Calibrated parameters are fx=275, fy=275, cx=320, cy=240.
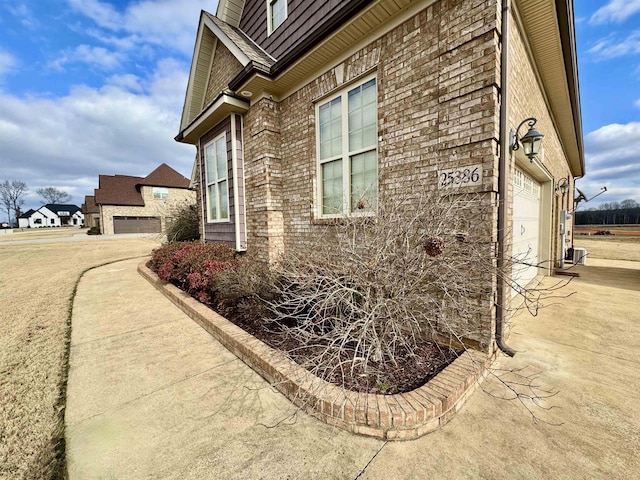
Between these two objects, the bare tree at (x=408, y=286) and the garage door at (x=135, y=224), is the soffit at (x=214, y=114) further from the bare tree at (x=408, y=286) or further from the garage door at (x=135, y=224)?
the garage door at (x=135, y=224)

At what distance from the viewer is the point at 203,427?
229cm

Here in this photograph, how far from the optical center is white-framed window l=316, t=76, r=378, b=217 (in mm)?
4453

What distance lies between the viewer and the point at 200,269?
5.63 m

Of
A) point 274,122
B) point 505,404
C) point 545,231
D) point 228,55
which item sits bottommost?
point 505,404

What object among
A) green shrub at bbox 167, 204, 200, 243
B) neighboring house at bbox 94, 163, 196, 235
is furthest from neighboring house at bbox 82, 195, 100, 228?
green shrub at bbox 167, 204, 200, 243

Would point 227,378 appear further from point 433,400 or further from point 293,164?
point 293,164

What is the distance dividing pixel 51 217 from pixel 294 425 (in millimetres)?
116046

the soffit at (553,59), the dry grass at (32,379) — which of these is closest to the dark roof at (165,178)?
the dry grass at (32,379)

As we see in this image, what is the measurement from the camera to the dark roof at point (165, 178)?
105ft

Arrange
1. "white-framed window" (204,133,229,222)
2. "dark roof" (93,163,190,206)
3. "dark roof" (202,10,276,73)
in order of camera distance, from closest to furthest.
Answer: "dark roof" (202,10,276,73) → "white-framed window" (204,133,229,222) → "dark roof" (93,163,190,206)

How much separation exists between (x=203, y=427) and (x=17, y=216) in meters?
113

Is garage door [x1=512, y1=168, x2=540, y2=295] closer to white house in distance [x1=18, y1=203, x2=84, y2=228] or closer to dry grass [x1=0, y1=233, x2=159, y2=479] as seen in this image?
dry grass [x1=0, y1=233, x2=159, y2=479]

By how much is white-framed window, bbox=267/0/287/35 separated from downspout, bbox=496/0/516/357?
537cm

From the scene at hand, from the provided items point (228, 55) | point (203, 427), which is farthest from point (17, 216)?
point (203, 427)
